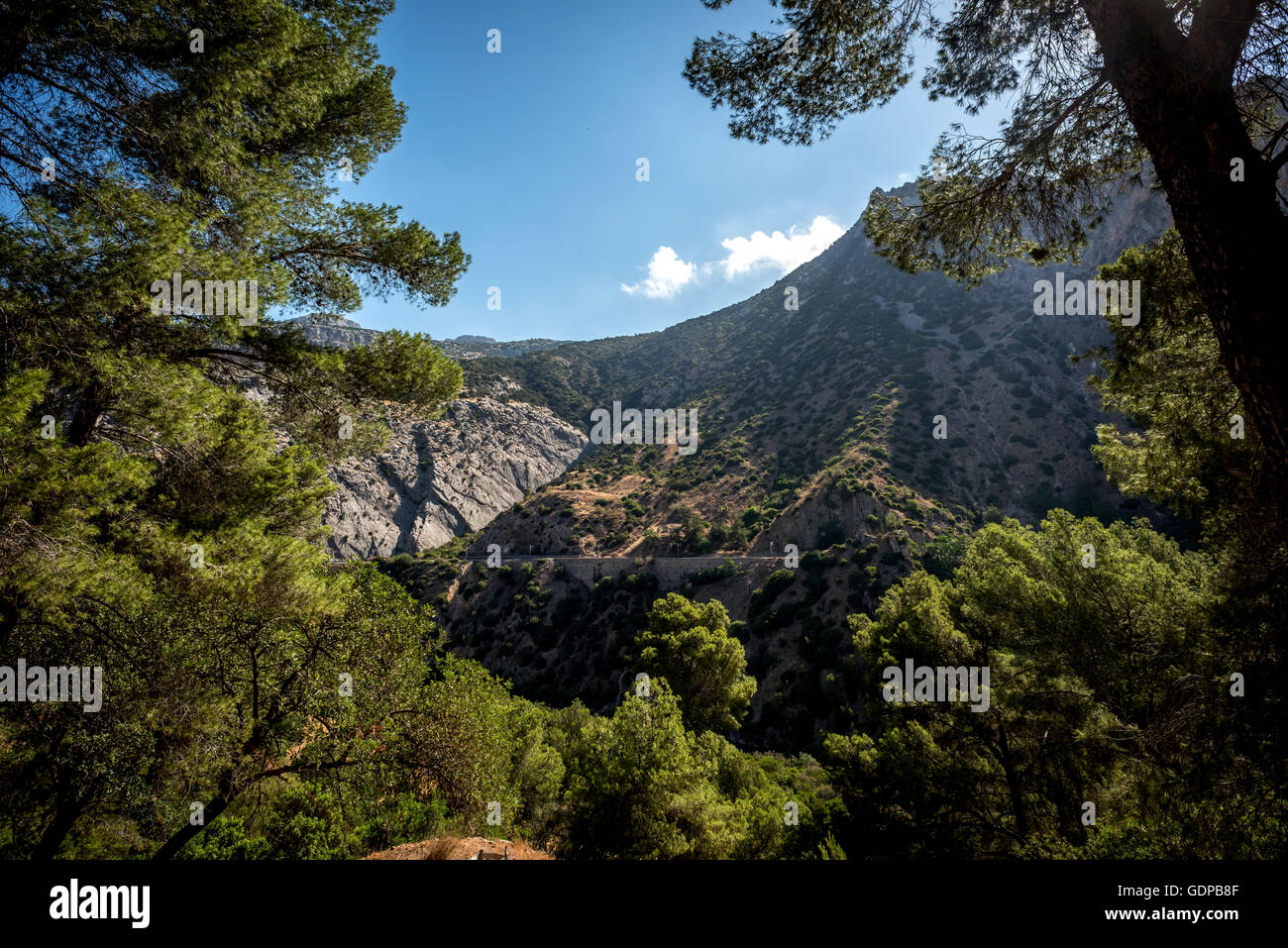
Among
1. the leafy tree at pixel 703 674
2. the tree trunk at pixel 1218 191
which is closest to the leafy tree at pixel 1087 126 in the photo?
the tree trunk at pixel 1218 191

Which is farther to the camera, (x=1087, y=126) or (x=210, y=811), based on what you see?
(x=210, y=811)

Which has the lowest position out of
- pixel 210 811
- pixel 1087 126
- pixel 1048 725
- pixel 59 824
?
pixel 1048 725

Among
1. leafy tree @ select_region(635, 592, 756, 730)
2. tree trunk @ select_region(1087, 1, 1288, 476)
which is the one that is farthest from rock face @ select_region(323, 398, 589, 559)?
tree trunk @ select_region(1087, 1, 1288, 476)

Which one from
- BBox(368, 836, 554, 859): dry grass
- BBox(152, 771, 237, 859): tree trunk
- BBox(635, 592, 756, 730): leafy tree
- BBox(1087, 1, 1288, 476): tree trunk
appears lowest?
BBox(635, 592, 756, 730): leafy tree

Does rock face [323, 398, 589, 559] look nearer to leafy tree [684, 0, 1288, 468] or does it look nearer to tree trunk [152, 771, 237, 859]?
tree trunk [152, 771, 237, 859]

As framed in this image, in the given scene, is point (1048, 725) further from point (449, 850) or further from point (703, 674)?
point (703, 674)

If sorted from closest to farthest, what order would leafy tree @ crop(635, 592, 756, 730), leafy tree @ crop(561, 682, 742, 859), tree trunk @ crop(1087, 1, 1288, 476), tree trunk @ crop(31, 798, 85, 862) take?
tree trunk @ crop(1087, 1, 1288, 476)
tree trunk @ crop(31, 798, 85, 862)
leafy tree @ crop(561, 682, 742, 859)
leafy tree @ crop(635, 592, 756, 730)

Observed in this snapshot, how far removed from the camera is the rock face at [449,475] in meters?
61.3

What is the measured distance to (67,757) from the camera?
20.1 feet

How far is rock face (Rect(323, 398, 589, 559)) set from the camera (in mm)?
61312

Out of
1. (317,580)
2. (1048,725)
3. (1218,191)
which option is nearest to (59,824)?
(317,580)

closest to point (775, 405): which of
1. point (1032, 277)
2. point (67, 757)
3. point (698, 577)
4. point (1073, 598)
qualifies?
point (698, 577)

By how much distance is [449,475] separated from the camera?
69188mm
